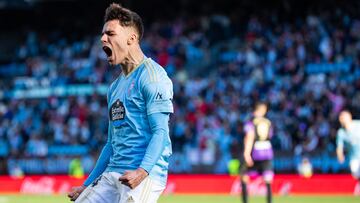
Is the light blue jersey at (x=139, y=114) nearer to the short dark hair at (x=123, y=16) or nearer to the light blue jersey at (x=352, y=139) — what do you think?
the short dark hair at (x=123, y=16)

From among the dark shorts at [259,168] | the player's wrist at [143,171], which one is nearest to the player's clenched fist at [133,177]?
→ the player's wrist at [143,171]

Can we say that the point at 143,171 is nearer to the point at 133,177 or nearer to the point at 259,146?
the point at 133,177

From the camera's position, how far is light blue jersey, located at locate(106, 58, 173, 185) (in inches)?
217

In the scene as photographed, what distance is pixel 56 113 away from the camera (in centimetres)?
3069

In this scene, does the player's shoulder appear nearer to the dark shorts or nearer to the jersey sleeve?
the jersey sleeve

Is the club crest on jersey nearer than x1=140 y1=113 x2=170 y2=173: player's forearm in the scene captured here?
No

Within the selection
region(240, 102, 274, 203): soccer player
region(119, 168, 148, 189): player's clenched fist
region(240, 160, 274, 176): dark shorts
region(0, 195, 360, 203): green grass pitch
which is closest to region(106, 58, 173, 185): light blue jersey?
region(119, 168, 148, 189): player's clenched fist

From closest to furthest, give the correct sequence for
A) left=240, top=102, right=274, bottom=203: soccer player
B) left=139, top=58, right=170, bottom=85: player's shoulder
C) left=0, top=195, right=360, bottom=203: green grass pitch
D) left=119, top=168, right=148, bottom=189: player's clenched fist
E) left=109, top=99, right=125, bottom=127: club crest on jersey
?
left=119, top=168, right=148, bottom=189: player's clenched fist < left=139, top=58, right=170, bottom=85: player's shoulder < left=109, top=99, right=125, bottom=127: club crest on jersey < left=240, top=102, right=274, bottom=203: soccer player < left=0, top=195, right=360, bottom=203: green grass pitch

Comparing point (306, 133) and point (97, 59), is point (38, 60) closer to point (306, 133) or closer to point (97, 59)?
point (97, 59)

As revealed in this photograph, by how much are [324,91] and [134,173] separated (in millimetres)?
19480

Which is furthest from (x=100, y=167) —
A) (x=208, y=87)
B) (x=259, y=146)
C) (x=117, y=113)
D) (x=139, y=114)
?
(x=208, y=87)

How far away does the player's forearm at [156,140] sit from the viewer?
5395 millimetres

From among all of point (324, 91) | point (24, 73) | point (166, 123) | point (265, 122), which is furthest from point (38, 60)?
point (166, 123)

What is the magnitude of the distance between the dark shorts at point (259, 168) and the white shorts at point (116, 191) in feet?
29.6
